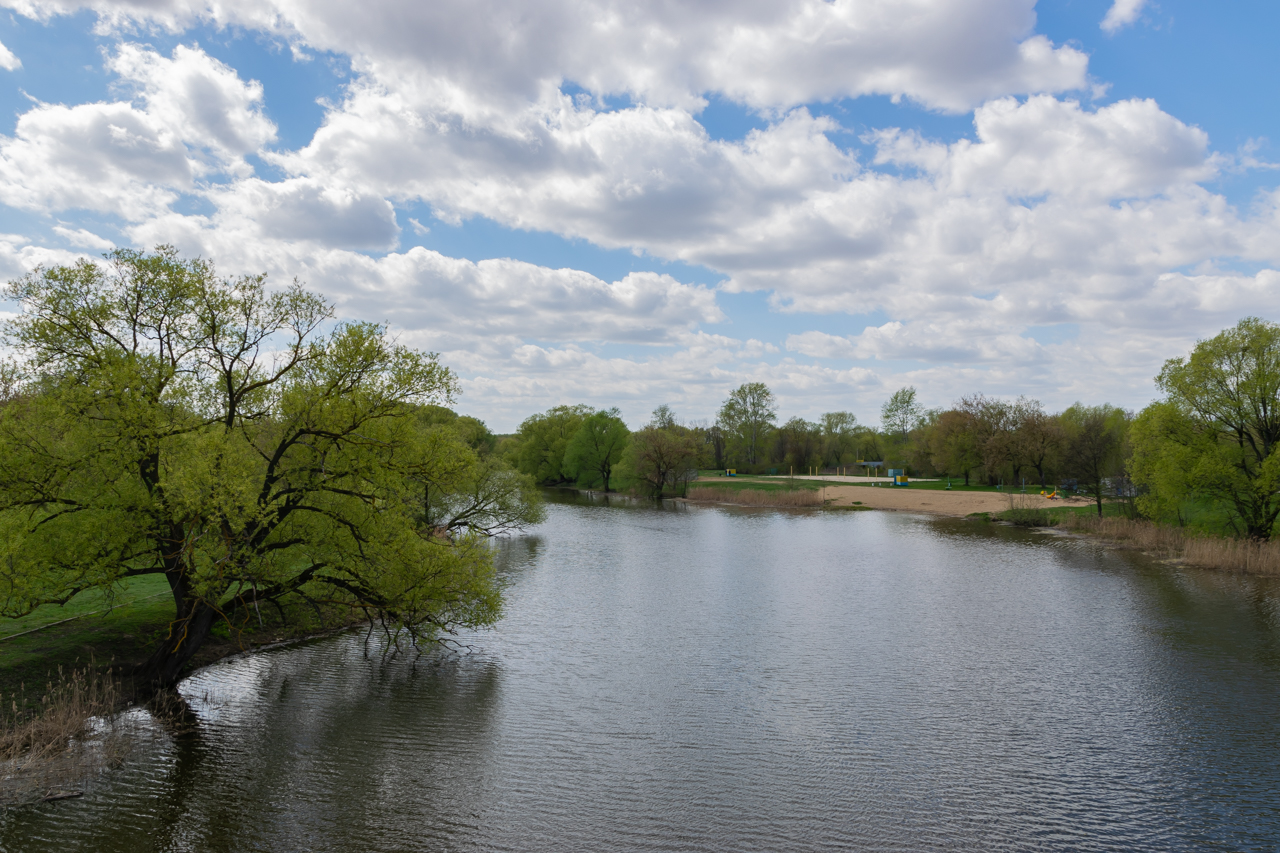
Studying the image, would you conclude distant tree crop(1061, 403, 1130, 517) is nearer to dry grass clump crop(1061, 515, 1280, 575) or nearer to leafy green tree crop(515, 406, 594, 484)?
dry grass clump crop(1061, 515, 1280, 575)

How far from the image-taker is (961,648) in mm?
20828

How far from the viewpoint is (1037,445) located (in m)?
70.0

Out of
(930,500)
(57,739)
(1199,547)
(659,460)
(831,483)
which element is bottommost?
(57,739)

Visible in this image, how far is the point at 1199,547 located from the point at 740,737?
103 feet

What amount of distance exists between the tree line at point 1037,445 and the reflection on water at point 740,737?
38.6 ft

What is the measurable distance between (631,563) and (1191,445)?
2927cm

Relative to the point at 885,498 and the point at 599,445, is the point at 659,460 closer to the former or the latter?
the point at 599,445

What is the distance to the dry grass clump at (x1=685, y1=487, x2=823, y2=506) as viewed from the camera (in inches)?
2963

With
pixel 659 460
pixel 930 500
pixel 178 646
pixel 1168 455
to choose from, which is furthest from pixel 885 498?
pixel 178 646

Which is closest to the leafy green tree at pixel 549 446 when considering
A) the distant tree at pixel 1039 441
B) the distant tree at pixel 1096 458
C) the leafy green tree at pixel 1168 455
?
the distant tree at pixel 1039 441

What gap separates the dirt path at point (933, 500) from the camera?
200 feet

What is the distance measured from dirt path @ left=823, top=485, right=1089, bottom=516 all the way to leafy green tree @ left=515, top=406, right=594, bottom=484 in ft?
122

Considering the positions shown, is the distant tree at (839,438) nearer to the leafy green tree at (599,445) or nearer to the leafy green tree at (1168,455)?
the leafy green tree at (599,445)

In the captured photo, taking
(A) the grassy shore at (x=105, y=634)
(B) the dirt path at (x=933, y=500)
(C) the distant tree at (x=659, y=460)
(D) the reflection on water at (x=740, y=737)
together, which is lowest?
(D) the reflection on water at (x=740, y=737)
